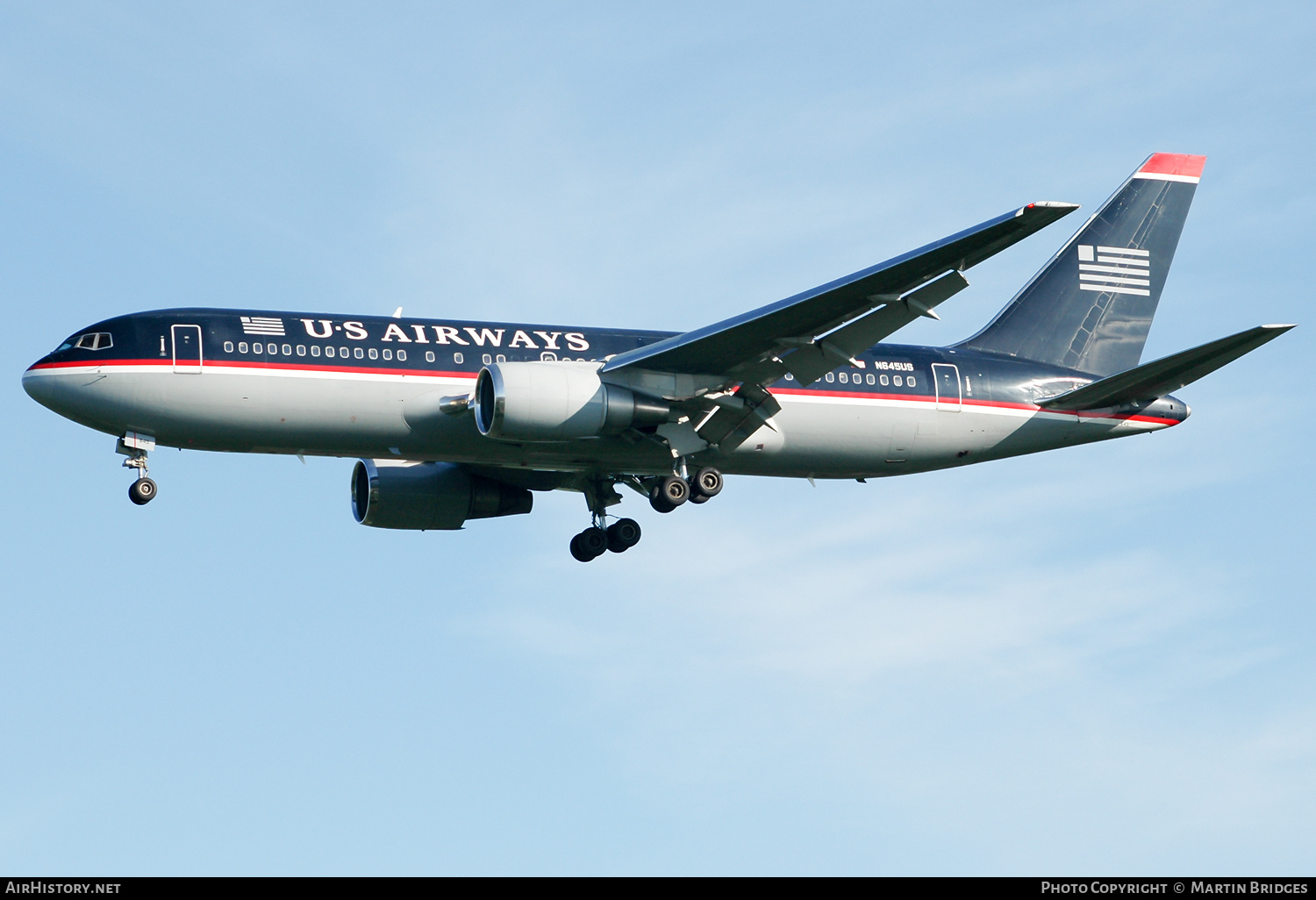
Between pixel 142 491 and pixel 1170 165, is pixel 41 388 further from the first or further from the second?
pixel 1170 165

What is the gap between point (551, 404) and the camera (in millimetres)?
33906

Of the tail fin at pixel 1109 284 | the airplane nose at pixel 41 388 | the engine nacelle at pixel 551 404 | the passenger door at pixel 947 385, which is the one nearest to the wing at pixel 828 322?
the engine nacelle at pixel 551 404

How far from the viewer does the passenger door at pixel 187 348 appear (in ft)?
113

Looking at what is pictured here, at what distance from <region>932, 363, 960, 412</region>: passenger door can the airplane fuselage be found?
0.05 metres

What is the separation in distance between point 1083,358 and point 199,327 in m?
24.1

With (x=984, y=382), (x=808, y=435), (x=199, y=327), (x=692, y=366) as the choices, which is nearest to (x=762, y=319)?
(x=692, y=366)

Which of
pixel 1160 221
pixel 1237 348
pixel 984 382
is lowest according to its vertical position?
pixel 1237 348

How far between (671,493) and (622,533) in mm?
4832

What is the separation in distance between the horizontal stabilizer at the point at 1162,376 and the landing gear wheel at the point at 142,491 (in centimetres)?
2275

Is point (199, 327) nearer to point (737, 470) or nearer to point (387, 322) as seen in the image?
point (387, 322)

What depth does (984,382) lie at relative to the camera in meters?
39.9

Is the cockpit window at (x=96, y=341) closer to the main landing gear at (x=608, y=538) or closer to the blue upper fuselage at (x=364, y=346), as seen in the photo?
the blue upper fuselage at (x=364, y=346)

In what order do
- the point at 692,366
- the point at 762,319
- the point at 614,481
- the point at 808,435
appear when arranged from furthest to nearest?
the point at 614,481 < the point at 808,435 < the point at 692,366 < the point at 762,319

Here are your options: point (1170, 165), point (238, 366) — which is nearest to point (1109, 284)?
point (1170, 165)
